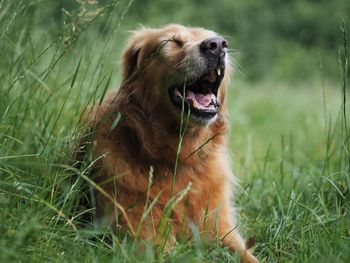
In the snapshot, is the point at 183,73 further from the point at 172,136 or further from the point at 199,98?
the point at 172,136

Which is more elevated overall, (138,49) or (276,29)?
(138,49)

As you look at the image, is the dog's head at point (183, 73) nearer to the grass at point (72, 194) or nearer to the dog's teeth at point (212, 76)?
the dog's teeth at point (212, 76)

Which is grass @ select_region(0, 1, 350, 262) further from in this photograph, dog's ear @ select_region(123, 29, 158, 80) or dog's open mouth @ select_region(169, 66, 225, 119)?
dog's open mouth @ select_region(169, 66, 225, 119)

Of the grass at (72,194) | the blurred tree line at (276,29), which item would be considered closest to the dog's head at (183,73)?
the grass at (72,194)

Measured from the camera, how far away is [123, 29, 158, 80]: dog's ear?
397 cm

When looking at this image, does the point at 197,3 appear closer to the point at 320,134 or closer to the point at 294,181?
the point at 320,134

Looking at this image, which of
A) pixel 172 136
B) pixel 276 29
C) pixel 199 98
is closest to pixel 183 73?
pixel 199 98

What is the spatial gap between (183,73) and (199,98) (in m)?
0.19

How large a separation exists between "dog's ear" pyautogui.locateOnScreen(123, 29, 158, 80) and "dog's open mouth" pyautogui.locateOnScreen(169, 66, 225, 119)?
292 millimetres

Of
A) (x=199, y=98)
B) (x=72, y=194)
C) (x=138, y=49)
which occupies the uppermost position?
(x=138, y=49)

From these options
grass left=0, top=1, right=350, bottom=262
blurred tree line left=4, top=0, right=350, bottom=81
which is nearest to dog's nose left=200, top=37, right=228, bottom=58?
grass left=0, top=1, right=350, bottom=262

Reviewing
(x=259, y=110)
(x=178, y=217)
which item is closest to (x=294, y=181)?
(x=178, y=217)

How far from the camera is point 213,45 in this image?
12.2 feet

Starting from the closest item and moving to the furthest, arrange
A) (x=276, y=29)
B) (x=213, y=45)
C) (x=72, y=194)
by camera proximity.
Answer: (x=72, y=194)
(x=213, y=45)
(x=276, y=29)
